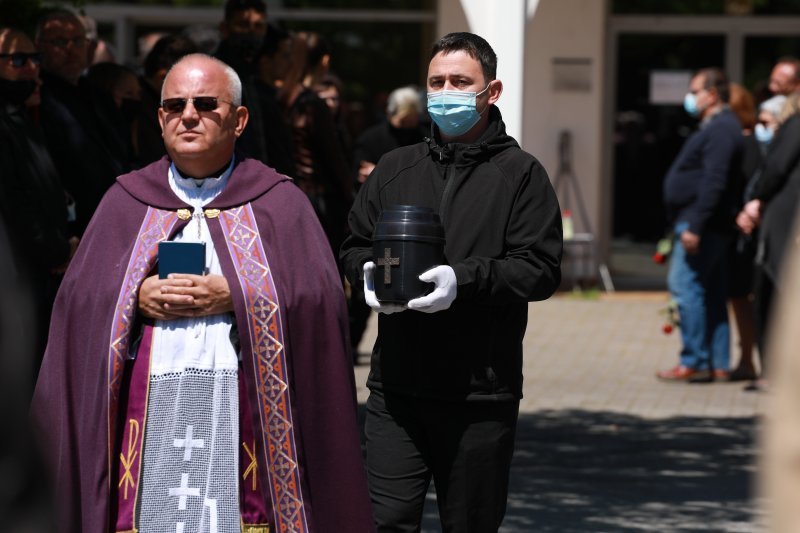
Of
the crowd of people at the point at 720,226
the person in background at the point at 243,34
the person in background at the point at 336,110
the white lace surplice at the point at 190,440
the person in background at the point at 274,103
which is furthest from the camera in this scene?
the crowd of people at the point at 720,226

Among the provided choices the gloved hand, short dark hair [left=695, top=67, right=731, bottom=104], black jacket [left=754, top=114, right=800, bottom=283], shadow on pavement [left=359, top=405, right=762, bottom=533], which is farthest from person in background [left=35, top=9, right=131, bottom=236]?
short dark hair [left=695, top=67, right=731, bottom=104]

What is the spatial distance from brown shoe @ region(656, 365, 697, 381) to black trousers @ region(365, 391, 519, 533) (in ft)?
22.0

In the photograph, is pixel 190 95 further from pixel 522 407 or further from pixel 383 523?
pixel 522 407

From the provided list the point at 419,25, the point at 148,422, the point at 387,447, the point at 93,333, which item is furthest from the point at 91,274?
the point at 419,25

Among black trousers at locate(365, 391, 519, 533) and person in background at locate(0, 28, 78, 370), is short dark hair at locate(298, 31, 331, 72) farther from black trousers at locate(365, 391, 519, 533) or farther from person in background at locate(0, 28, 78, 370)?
black trousers at locate(365, 391, 519, 533)

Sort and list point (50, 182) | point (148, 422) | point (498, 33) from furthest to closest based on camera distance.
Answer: point (498, 33), point (50, 182), point (148, 422)

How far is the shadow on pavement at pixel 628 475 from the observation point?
23.1 ft

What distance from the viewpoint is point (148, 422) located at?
13.8ft

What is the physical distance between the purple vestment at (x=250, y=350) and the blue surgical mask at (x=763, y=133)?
285 inches

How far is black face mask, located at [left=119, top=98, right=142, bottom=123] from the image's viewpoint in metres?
8.38

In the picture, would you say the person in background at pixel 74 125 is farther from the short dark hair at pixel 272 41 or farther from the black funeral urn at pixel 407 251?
the black funeral urn at pixel 407 251

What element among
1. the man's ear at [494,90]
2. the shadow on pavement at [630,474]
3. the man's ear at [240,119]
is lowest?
the shadow on pavement at [630,474]

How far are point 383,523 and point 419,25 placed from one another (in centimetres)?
1287

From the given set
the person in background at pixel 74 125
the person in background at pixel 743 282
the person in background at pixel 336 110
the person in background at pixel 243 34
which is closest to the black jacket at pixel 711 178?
the person in background at pixel 743 282
